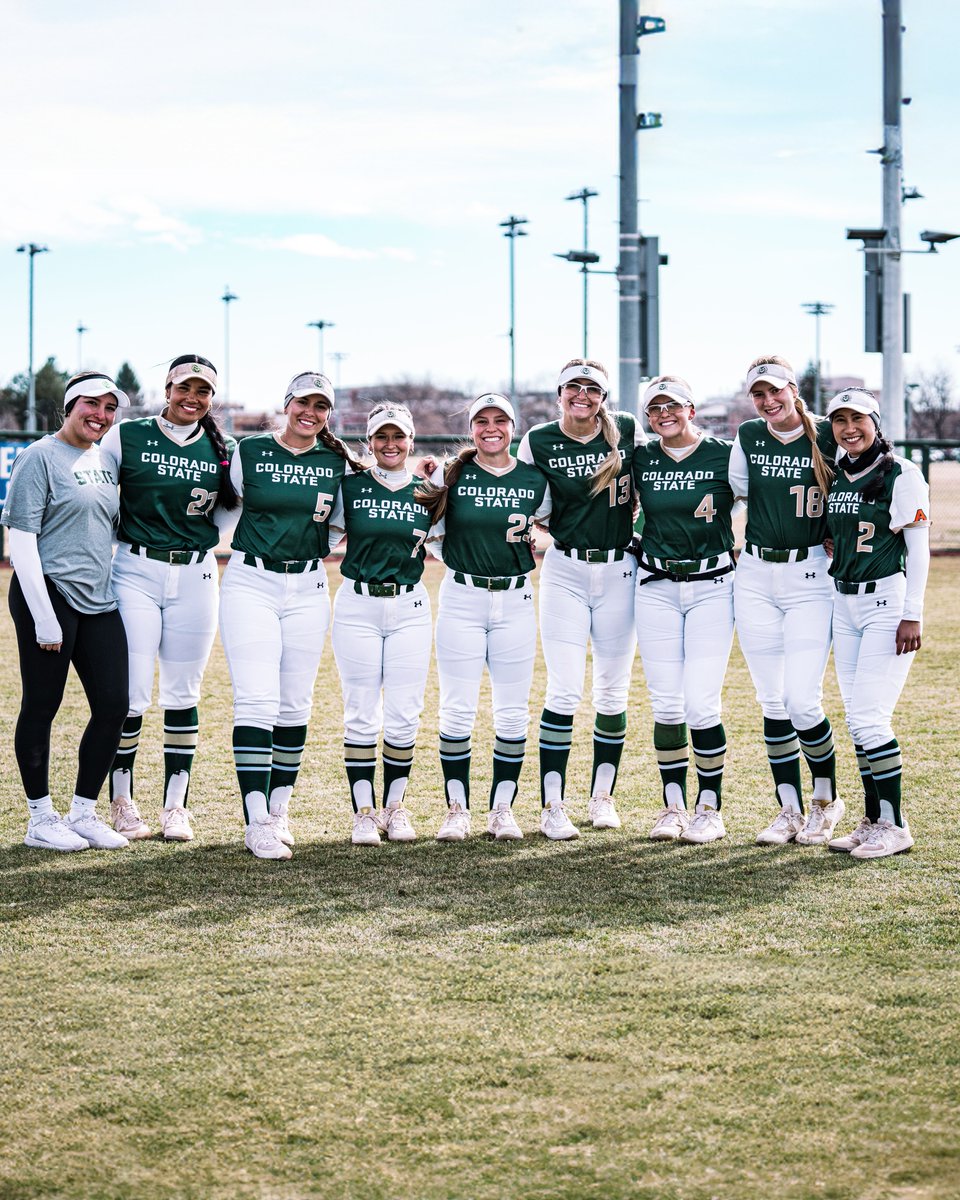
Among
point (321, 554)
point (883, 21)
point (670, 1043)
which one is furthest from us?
point (883, 21)

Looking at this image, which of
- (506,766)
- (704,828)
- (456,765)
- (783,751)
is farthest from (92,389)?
(783,751)

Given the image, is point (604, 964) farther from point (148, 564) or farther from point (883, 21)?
point (883, 21)

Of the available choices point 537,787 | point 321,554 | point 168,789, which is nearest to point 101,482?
point 321,554

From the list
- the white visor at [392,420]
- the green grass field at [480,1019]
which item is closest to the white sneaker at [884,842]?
the green grass field at [480,1019]

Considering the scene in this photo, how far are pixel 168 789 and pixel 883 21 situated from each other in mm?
11883

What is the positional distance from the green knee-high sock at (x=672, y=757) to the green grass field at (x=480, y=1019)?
0.74 feet

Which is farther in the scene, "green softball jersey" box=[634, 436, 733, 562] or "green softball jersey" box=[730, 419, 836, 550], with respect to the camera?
"green softball jersey" box=[634, 436, 733, 562]

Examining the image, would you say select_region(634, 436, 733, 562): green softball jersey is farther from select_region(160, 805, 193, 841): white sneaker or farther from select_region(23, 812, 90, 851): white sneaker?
select_region(23, 812, 90, 851): white sneaker

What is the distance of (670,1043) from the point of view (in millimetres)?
3508

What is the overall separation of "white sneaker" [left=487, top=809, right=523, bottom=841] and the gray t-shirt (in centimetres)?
184

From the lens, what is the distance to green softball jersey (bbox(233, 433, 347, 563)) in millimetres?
5539

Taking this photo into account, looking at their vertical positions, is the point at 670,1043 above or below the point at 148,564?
below

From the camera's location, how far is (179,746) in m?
5.88

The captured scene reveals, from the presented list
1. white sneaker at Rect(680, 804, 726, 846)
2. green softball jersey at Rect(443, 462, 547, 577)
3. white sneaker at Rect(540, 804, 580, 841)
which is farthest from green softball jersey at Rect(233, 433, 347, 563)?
white sneaker at Rect(680, 804, 726, 846)
